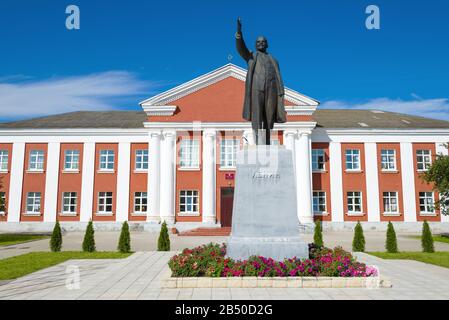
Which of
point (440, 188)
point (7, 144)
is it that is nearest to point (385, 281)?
point (440, 188)

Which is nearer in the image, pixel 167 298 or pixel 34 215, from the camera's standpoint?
pixel 167 298

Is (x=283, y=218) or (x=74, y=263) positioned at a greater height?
(x=283, y=218)

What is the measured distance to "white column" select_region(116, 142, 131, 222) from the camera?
2745cm

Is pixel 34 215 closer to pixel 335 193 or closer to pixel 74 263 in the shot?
pixel 74 263

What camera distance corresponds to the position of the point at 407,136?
2838cm

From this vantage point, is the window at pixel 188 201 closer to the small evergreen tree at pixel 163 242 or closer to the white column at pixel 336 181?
the white column at pixel 336 181

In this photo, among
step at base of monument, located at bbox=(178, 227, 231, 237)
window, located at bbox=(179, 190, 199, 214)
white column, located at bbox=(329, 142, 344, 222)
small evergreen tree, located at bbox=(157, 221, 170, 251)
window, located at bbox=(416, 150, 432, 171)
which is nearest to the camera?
small evergreen tree, located at bbox=(157, 221, 170, 251)

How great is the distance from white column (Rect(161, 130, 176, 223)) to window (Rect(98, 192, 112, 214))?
15.4 ft

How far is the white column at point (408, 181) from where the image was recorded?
27453 millimetres

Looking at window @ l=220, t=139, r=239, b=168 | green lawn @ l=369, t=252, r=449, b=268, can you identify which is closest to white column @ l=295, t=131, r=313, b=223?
window @ l=220, t=139, r=239, b=168

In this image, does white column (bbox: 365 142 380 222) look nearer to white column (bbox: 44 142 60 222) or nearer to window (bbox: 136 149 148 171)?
window (bbox: 136 149 148 171)

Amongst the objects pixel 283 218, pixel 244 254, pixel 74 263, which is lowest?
pixel 74 263

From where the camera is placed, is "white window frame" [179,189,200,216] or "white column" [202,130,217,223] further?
"white window frame" [179,189,200,216]

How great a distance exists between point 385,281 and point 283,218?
2422mm
